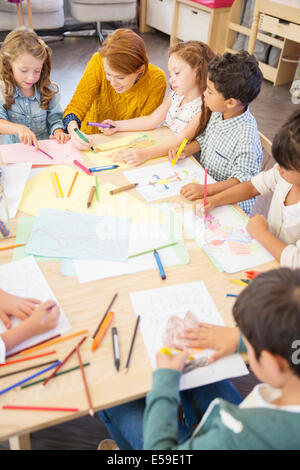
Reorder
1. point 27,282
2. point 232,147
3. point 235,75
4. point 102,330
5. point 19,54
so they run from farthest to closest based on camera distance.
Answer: point 19,54
point 232,147
point 235,75
point 27,282
point 102,330

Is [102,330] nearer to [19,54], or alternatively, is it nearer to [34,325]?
[34,325]

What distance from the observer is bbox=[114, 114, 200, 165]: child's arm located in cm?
147

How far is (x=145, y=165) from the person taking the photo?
1.47 metres

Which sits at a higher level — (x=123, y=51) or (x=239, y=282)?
(x=123, y=51)

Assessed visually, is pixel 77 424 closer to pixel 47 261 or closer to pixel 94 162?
pixel 47 261

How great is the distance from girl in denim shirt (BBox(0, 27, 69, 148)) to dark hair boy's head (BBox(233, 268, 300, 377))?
112 cm

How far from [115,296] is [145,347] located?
16 cm

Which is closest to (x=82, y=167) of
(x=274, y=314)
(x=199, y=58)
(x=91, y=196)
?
(x=91, y=196)

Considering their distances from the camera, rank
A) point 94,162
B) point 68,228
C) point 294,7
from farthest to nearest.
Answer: point 294,7
point 94,162
point 68,228

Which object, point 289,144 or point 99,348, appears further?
point 289,144

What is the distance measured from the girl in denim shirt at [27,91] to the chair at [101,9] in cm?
313

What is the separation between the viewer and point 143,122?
5.68 feet

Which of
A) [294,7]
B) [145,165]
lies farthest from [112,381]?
[294,7]

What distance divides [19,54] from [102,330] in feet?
4.32
